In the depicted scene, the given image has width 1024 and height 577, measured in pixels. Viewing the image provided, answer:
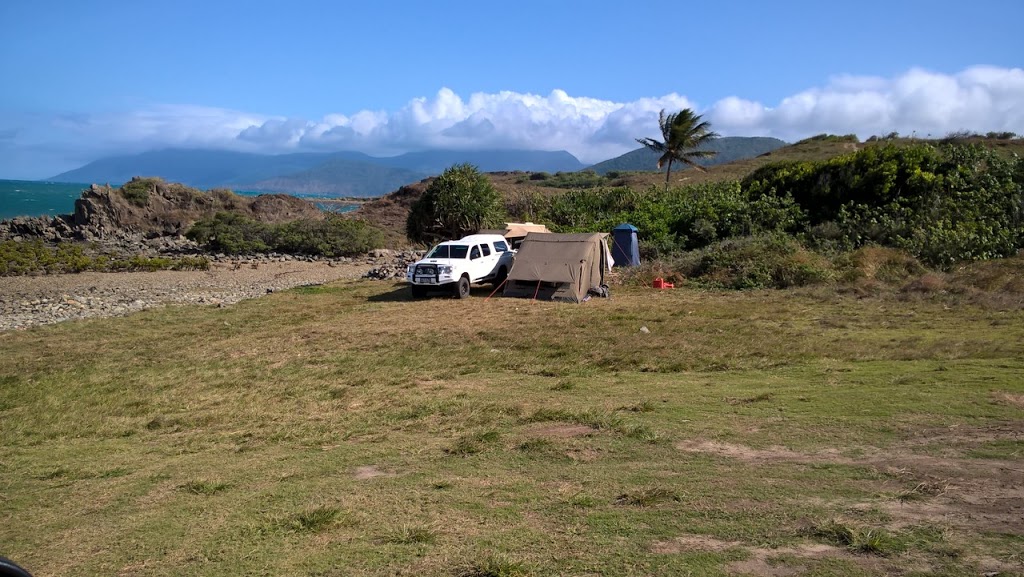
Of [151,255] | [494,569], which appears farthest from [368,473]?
[151,255]

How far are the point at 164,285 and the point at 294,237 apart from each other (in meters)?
11.1

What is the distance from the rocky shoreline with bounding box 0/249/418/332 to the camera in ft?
61.9

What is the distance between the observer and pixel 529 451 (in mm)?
6371

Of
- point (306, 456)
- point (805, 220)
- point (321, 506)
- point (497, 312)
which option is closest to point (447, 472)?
point (321, 506)

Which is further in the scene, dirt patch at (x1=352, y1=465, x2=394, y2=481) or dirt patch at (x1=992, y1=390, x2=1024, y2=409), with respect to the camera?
dirt patch at (x1=992, y1=390, x2=1024, y2=409)

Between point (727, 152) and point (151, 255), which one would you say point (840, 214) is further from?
point (727, 152)

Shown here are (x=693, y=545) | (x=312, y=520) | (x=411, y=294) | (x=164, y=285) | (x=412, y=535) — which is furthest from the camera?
→ (x=164, y=285)

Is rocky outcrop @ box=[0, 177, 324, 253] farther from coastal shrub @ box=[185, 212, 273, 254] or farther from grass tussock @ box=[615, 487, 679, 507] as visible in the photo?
grass tussock @ box=[615, 487, 679, 507]

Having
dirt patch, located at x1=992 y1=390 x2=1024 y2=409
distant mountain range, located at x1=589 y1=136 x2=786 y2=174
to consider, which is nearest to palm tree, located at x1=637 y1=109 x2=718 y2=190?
dirt patch, located at x1=992 y1=390 x2=1024 y2=409

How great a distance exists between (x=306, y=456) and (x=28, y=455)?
2.84 metres

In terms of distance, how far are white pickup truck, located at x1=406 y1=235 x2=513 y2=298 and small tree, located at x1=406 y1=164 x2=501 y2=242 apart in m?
8.18

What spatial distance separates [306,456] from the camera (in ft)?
21.6

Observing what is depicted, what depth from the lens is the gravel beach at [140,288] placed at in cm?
1873

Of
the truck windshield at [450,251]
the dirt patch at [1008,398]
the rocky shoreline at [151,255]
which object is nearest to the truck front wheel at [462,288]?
the truck windshield at [450,251]
